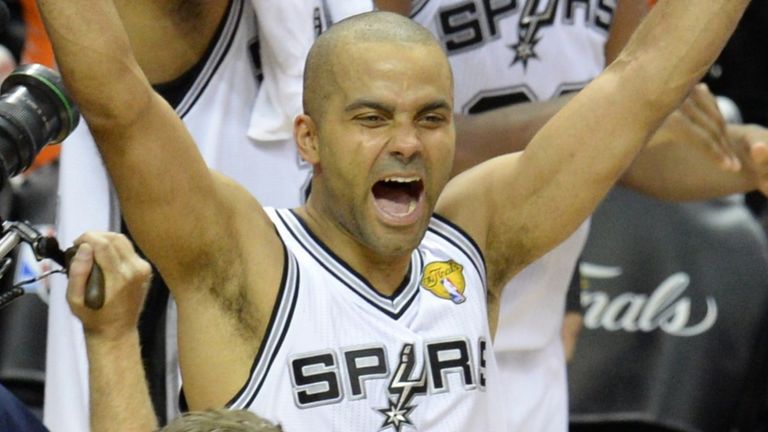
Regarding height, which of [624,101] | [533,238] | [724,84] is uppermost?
[624,101]

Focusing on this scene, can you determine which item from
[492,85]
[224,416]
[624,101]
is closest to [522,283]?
[492,85]

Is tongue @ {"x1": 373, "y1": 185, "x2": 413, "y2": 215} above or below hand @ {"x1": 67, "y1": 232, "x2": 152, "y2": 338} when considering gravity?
below

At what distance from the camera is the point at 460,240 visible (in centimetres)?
371

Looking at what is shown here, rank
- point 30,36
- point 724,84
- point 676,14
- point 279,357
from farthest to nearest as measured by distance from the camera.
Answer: point 724,84 < point 30,36 < point 676,14 < point 279,357

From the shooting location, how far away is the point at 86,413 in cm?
390

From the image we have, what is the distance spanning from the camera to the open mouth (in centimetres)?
348

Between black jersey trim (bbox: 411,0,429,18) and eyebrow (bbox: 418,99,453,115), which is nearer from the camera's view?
eyebrow (bbox: 418,99,453,115)

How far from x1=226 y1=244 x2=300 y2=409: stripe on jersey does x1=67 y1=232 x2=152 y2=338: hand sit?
339 millimetres

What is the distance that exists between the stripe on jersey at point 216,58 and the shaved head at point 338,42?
391 millimetres

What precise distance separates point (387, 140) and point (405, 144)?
0.03 m

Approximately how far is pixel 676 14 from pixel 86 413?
4.63 ft

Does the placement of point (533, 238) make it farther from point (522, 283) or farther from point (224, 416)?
point (224, 416)

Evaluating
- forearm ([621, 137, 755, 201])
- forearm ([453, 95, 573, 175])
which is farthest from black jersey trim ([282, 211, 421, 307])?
forearm ([621, 137, 755, 201])

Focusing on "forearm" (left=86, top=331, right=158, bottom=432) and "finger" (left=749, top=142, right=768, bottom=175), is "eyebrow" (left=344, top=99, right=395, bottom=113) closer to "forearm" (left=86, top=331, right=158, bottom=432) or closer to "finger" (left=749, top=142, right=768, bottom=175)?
"forearm" (left=86, top=331, right=158, bottom=432)
